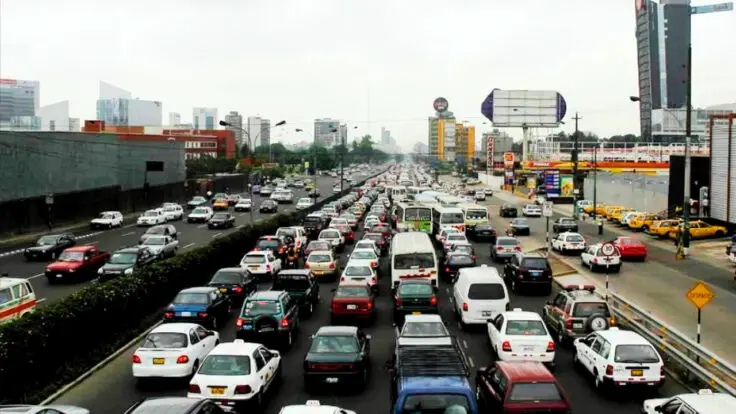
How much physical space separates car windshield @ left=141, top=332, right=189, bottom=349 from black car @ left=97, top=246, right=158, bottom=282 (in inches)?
516

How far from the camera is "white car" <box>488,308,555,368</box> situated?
17797mm

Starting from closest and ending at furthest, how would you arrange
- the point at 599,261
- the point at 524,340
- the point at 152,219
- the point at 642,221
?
the point at 524,340 → the point at 599,261 → the point at 642,221 → the point at 152,219

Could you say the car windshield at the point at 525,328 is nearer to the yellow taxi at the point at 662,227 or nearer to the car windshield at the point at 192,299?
the car windshield at the point at 192,299

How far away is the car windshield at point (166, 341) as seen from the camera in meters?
17.0

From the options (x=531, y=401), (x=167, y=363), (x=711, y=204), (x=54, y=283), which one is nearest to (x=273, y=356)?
(x=167, y=363)

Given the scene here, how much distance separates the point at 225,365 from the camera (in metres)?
15.0

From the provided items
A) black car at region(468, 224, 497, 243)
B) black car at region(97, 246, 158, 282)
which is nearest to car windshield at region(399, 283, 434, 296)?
black car at region(97, 246, 158, 282)

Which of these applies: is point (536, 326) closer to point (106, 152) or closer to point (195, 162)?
point (106, 152)

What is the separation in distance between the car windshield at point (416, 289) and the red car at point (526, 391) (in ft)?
30.5

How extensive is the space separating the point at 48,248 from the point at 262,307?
2405cm

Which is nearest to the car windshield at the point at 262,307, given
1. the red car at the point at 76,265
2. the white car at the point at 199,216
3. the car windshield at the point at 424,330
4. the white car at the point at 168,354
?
the white car at the point at 168,354

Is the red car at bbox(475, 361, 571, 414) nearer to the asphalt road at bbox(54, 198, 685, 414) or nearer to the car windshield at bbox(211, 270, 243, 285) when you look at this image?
the asphalt road at bbox(54, 198, 685, 414)

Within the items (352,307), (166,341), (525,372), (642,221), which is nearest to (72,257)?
(352,307)

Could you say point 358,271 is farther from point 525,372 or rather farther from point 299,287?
point 525,372
